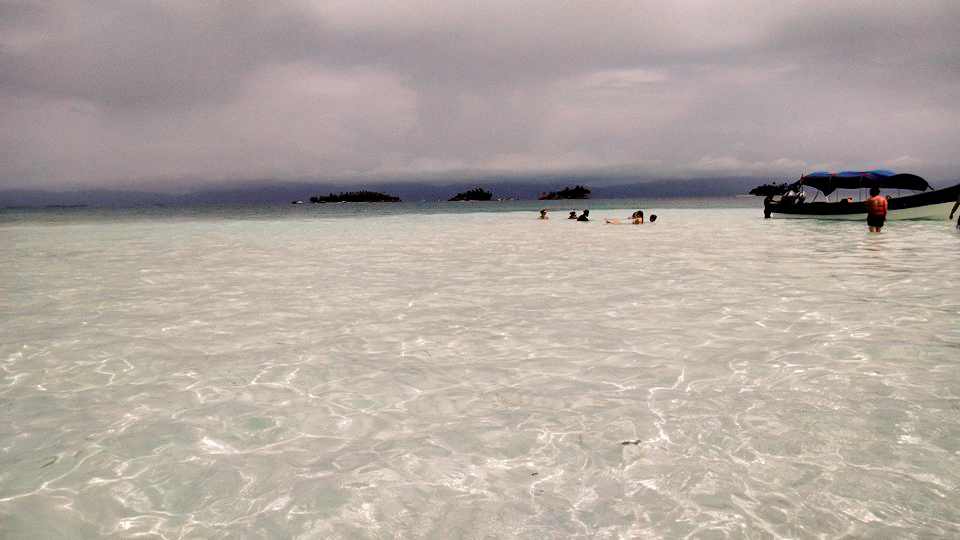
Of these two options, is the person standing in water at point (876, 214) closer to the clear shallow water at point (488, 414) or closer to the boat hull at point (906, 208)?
the boat hull at point (906, 208)

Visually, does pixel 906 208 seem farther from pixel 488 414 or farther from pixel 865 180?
pixel 488 414

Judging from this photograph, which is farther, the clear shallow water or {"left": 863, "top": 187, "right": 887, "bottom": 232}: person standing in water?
{"left": 863, "top": 187, "right": 887, "bottom": 232}: person standing in water

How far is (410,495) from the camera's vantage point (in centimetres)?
351

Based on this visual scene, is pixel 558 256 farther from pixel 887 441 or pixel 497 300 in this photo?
pixel 887 441

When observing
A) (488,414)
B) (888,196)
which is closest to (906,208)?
(888,196)

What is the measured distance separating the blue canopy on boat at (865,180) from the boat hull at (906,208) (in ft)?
2.39

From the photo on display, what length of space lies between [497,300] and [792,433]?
6.03 m

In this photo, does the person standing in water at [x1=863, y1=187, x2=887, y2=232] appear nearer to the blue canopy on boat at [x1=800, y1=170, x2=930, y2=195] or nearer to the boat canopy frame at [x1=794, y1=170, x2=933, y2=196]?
the boat canopy frame at [x1=794, y1=170, x2=933, y2=196]

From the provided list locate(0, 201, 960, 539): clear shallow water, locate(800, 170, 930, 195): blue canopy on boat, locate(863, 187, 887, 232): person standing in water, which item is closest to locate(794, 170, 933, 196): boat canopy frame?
locate(800, 170, 930, 195): blue canopy on boat

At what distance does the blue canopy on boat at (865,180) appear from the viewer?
3250 cm

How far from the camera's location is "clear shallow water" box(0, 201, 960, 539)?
10.8 ft

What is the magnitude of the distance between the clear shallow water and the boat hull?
27.7 metres

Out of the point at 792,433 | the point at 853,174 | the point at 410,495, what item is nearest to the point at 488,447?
the point at 410,495

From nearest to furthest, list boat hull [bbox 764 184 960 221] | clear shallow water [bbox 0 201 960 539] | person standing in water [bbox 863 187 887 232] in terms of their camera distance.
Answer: clear shallow water [bbox 0 201 960 539], person standing in water [bbox 863 187 887 232], boat hull [bbox 764 184 960 221]
